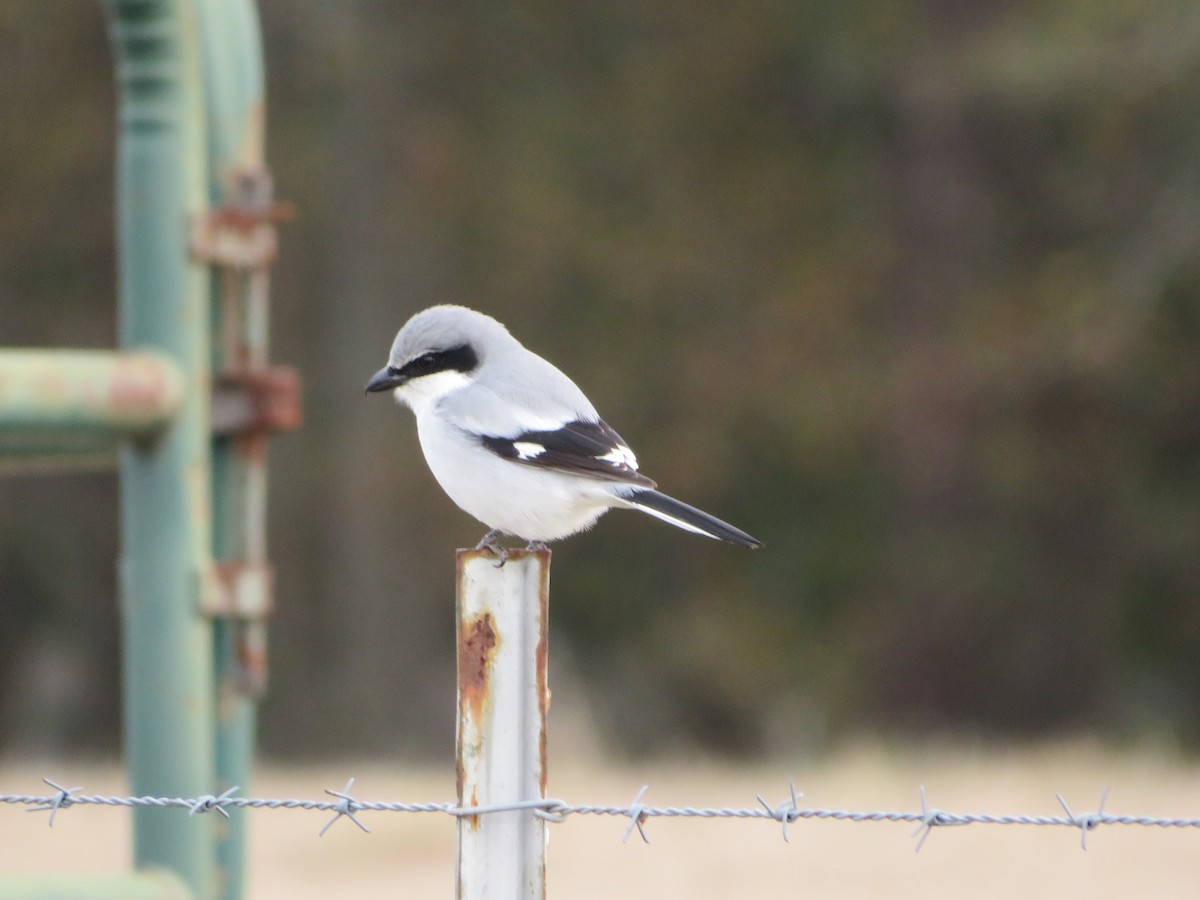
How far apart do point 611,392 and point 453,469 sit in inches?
440

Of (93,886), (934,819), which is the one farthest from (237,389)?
(934,819)

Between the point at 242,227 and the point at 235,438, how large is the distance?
0.51 meters

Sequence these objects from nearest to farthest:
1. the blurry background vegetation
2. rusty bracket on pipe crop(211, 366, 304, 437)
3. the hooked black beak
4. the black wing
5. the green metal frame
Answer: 1. the black wing
2. the green metal frame
3. the hooked black beak
4. rusty bracket on pipe crop(211, 366, 304, 437)
5. the blurry background vegetation

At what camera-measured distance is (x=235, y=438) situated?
4.05 m

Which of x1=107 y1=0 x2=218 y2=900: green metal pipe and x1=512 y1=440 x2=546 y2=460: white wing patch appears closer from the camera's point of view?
x1=512 y1=440 x2=546 y2=460: white wing patch

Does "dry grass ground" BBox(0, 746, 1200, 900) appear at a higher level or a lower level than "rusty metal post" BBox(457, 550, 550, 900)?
higher

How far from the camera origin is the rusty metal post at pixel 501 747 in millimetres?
2400

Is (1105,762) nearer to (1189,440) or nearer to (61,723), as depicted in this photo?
(1189,440)

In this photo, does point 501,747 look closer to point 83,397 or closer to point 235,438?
point 83,397

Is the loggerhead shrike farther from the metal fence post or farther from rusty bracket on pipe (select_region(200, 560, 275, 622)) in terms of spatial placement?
rusty bracket on pipe (select_region(200, 560, 275, 622))

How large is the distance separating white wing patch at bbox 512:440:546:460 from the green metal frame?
0.68 meters

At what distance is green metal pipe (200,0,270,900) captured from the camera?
396 centimetres

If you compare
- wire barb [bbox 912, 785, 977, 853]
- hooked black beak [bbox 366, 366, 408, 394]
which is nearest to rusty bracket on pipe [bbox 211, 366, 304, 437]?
hooked black beak [bbox 366, 366, 408, 394]

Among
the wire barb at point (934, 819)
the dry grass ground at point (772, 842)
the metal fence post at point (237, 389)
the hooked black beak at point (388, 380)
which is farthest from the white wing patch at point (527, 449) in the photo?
the dry grass ground at point (772, 842)
